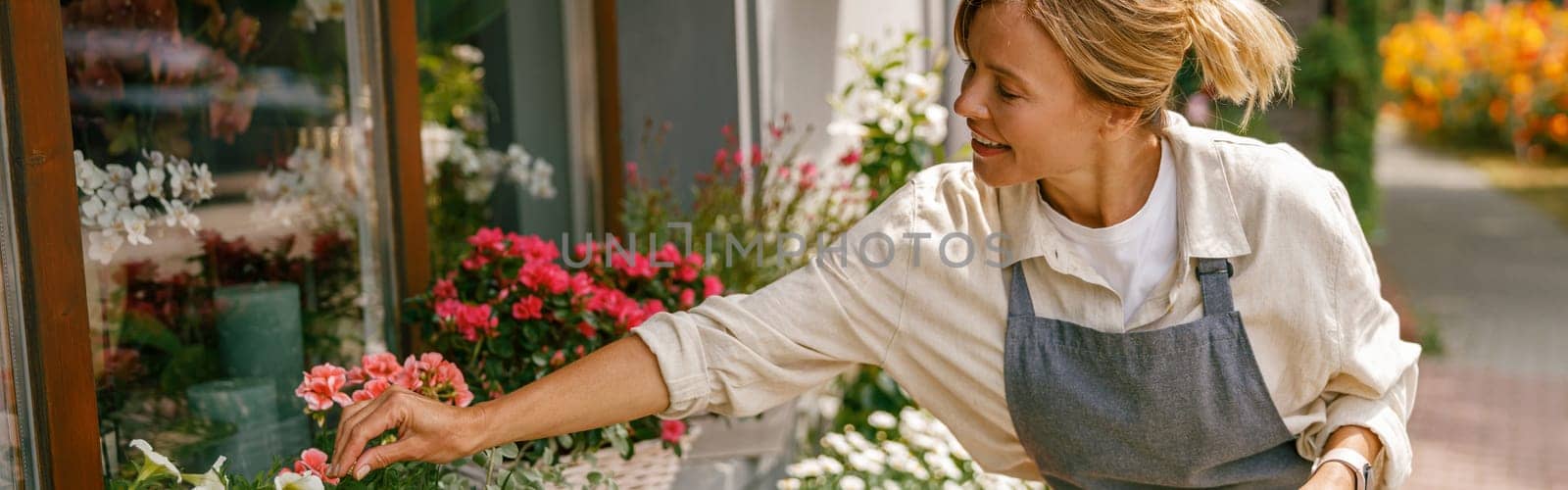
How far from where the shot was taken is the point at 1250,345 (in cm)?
192

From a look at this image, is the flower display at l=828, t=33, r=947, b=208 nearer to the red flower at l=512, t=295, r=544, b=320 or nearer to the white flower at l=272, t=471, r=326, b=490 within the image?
the red flower at l=512, t=295, r=544, b=320

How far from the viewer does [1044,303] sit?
199 cm

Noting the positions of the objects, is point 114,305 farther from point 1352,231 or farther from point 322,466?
point 1352,231

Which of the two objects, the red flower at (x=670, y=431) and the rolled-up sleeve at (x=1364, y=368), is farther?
the red flower at (x=670, y=431)

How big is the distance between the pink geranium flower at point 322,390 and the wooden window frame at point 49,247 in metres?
0.30

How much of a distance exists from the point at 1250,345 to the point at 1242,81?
1.25 ft

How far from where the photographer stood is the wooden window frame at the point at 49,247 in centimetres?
170

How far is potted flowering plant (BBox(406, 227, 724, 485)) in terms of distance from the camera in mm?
2473

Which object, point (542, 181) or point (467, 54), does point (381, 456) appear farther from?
point (542, 181)

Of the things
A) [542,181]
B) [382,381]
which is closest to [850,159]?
[542,181]

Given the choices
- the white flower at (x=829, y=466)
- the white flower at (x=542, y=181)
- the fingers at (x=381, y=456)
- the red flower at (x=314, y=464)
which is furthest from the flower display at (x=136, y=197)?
the white flower at (x=829, y=466)

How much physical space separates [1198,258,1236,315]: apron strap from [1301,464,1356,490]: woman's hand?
0.25 m

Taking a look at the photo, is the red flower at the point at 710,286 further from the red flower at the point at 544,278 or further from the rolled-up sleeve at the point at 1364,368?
the rolled-up sleeve at the point at 1364,368

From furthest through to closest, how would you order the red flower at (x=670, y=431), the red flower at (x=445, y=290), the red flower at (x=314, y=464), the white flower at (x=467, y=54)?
the white flower at (x=467, y=54)
the red flower at (x=670, y=431)
the red flower at (x=445, y=290)
the red flower at (x=314, y=464)
